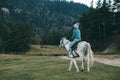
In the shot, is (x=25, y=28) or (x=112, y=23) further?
(x=25, y=28)

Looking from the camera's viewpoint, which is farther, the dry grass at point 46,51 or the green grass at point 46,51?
the dry grass at point 46,51

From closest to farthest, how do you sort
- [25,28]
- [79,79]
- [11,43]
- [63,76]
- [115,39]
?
[79,79], [63,76], [115,39], [11,43], [25,28]

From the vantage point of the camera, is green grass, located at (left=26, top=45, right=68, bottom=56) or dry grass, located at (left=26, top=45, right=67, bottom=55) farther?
dry grass, located at (left=26, top=45, right=67, bottom=55)

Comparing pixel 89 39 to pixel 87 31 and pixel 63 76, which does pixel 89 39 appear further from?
pixel 63 76

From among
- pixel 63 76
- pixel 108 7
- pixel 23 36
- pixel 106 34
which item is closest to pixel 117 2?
pixel 108 7

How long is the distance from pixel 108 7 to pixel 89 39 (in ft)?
42.1

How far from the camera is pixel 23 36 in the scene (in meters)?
122

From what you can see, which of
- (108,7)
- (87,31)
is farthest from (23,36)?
(108,7)

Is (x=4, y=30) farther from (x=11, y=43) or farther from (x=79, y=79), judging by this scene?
(x=79, y=79)

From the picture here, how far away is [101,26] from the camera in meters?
106

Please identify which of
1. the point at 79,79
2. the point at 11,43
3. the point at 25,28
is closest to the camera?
the point at 79,79

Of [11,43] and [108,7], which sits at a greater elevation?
[108,7]

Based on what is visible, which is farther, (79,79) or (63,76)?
(63,76)

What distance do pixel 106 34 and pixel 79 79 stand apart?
89.0 metres
